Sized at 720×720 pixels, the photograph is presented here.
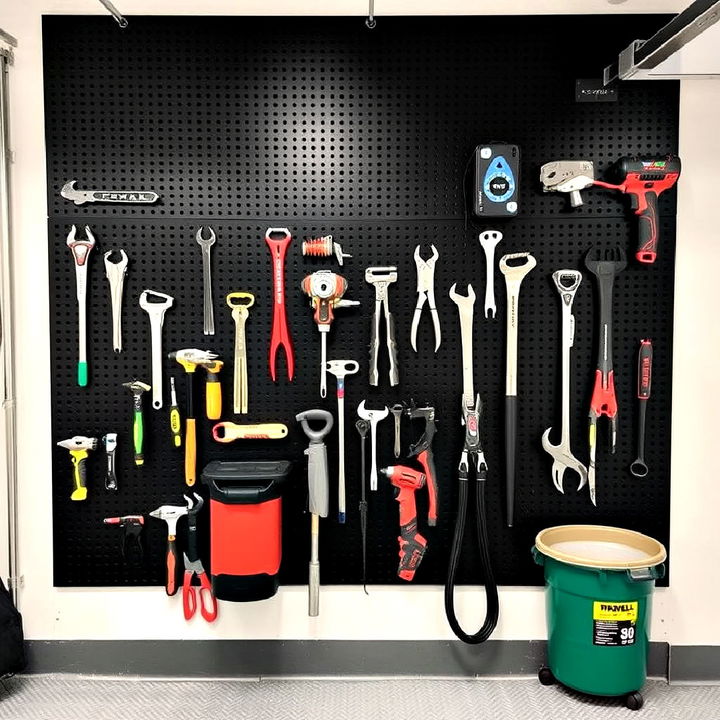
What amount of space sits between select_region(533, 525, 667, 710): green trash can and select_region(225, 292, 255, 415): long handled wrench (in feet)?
3.43

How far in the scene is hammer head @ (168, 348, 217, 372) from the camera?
83.6 inches

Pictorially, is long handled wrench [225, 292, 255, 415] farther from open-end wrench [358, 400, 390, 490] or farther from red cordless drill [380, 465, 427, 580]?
red cordless drill [380, 465, 427, 580]

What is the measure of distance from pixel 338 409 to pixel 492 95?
44.1 inches

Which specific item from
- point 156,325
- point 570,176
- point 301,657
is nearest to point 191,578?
point 301,657

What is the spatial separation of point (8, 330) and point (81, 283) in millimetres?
285

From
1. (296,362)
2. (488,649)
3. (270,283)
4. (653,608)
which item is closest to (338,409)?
(296,362)

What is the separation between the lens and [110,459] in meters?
2.18

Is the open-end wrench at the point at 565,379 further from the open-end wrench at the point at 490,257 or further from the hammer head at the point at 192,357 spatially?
the hammer head at the point at 192,357

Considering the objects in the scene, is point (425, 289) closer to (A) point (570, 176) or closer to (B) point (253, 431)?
(A) point (570, 176)

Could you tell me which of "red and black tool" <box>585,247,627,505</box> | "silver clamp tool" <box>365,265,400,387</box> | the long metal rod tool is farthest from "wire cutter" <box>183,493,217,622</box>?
"red and black tool" <box>585,247,627,505</box>

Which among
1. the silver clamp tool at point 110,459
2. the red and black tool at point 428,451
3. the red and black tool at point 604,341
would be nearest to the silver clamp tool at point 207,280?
the silver clamp tool at point 110,459

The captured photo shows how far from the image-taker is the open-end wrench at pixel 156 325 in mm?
2168

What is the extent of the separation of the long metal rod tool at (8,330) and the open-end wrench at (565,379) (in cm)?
172

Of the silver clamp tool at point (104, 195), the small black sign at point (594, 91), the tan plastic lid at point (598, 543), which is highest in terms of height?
the small black sign at point (594, 91)
